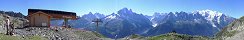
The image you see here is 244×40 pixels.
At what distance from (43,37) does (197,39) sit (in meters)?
65.7

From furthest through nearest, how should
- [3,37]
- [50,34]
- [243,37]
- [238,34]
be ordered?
[238,34]
[243,37]
[50,34]
[3,37]

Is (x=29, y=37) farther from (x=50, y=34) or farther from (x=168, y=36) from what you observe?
(x=168, y=36)

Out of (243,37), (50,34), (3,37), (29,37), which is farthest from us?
(243,37)

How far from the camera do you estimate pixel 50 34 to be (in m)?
61.6

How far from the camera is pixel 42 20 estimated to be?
79.6 m

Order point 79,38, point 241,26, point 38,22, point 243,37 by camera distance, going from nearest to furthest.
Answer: point 79,38 → point 38,22 → point 243,37 → point 241,26

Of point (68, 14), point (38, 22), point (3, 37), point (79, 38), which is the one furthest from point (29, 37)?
point (68, 14)

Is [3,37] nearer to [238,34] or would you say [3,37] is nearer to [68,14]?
[68,14]

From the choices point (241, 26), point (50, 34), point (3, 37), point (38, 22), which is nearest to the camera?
point (3, 37)

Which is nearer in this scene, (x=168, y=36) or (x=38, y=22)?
(x=38, y=22)

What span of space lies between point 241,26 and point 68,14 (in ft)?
133

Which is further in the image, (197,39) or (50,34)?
(197,39)

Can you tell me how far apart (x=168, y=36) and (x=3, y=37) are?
7551 cm

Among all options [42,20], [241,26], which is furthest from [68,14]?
[241,26]
